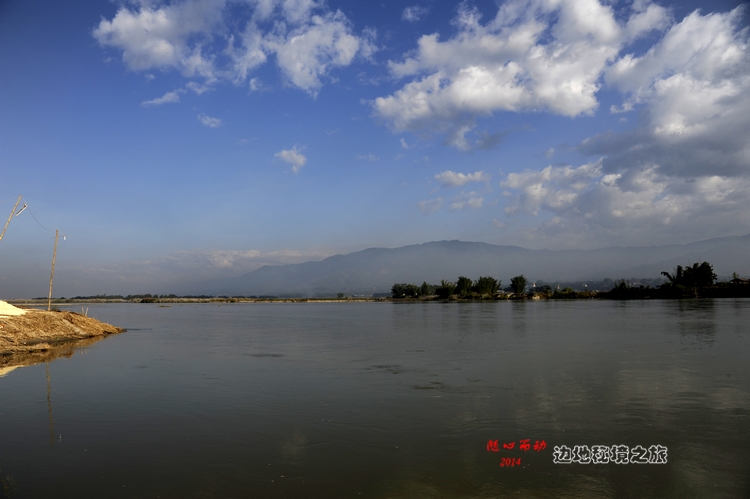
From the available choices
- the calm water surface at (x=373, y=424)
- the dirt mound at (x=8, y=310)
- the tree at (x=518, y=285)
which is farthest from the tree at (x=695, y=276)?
the dirt mound at (x=8, y=310)

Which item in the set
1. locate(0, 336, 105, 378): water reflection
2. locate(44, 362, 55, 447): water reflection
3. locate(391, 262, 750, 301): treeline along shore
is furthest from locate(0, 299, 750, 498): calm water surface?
locate(391, 262, 750, 301): treeline along shore

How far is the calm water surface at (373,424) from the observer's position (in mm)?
6477

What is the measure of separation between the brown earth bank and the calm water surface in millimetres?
5561

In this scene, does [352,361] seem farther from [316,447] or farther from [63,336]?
[63,336]

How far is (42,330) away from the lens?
2506 cm

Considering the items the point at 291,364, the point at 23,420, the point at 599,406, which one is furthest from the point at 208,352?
the point at 599,406

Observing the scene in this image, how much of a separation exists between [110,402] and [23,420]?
1926 mm

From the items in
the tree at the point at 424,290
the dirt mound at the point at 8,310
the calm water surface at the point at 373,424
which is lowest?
the calm water surface at the point at 373,424

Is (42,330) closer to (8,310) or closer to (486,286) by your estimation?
(8,310)

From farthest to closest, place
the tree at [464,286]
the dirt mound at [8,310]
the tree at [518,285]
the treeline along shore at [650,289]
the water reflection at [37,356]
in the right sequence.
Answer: the tree at [464,286] < the tree at [518,285] < the treeline along shore at [650,289] < the dirt mound at [8,310] < the water reflection at [37,356]

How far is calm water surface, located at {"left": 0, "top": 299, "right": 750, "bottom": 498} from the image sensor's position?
6.48 m

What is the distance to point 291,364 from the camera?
56.0 feet

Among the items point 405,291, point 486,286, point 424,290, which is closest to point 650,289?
point 486,286

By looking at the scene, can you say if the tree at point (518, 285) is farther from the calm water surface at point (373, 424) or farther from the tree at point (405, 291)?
the calm water surface at point (373, 424)
